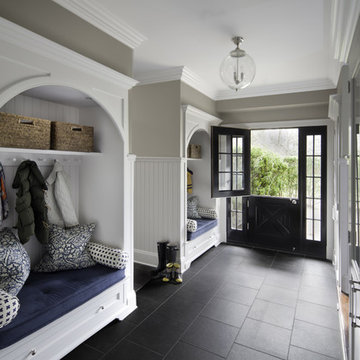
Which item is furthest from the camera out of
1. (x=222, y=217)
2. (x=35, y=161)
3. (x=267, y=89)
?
(x=222, y=217)

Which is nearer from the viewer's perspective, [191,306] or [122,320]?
[122,320]

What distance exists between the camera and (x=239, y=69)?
8.18 feet

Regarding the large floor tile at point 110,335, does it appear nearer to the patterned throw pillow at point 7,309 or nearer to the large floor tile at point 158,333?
the large floor tile at point 158,333

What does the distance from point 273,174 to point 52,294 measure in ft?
15.5

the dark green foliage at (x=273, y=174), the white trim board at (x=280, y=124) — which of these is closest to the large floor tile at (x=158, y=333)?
the white trim board at (x=280, y=124)

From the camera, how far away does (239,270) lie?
3.91 meters

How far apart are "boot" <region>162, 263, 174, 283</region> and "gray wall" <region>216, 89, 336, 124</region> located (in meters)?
2.86

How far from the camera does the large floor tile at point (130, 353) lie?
7.00 ft

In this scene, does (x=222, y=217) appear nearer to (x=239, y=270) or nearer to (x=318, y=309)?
(x=239, y=270)

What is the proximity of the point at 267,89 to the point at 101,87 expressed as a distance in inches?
122

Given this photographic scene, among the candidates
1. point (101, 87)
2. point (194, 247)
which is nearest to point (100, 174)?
point (101, 87)

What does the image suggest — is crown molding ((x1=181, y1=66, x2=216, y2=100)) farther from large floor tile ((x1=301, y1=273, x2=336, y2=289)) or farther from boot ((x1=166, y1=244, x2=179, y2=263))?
large floor tile ((x1=301, y1=273, x2=336, y2=289))

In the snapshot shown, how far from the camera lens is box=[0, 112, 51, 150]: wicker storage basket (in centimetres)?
190

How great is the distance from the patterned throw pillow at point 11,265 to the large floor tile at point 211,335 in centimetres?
142
